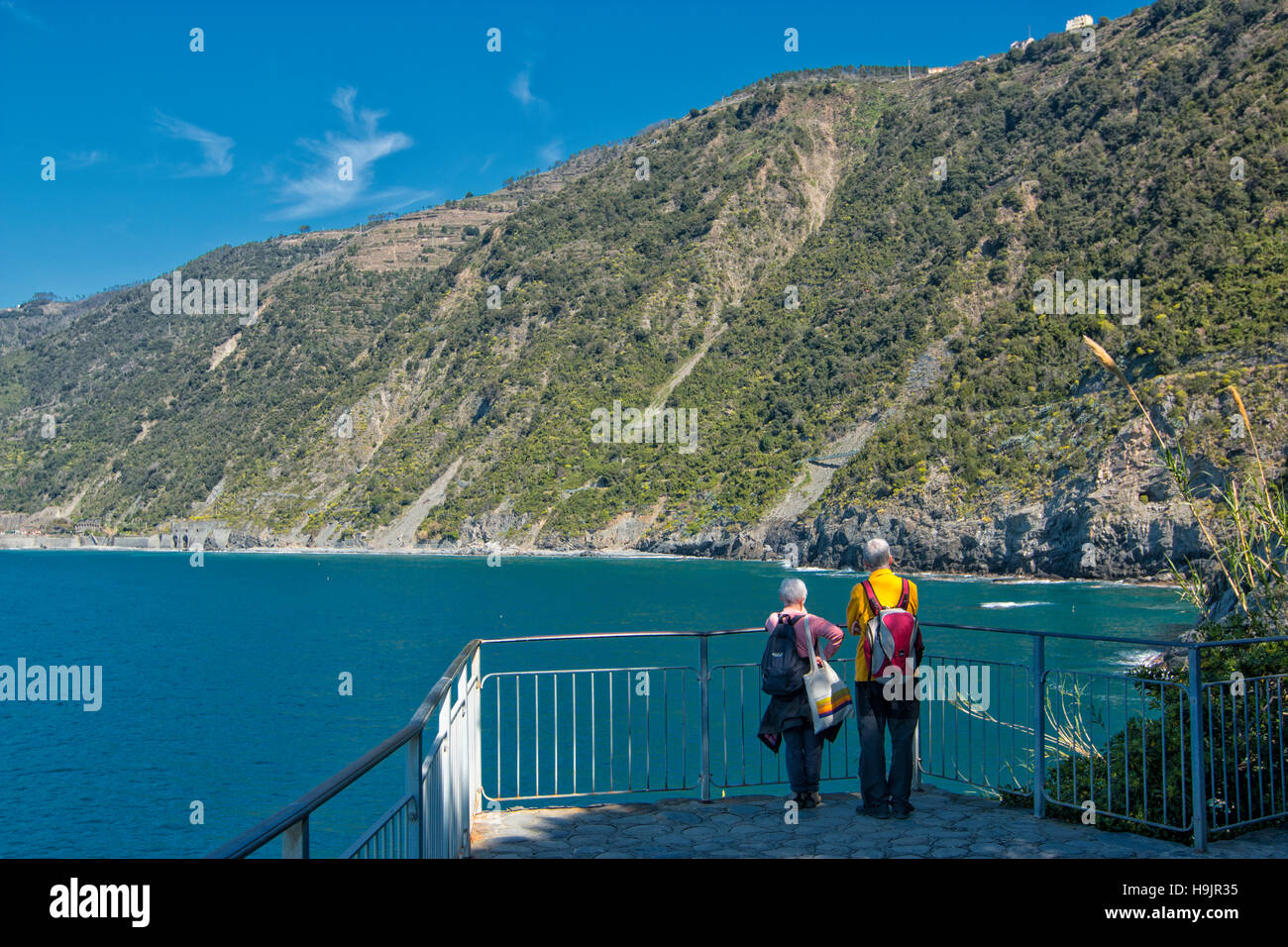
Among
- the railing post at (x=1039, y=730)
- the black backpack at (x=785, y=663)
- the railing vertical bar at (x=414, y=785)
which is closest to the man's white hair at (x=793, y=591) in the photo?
the black backpack at (x=785, y=663)

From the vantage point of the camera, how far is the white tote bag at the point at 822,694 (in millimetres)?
7203

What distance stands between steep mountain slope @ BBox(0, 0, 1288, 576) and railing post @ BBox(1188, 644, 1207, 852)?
48.2 meters

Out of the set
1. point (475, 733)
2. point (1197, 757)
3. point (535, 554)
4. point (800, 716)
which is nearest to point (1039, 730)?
point (1197, 757)

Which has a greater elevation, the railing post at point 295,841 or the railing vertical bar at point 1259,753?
the railing post at point 295,841

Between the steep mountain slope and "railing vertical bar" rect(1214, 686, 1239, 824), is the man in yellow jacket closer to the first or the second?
"railing vertical bar" rect(1214, 686, 1239, 824)

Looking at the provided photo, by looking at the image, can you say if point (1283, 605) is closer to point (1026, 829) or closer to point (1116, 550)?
point (1026, 829)

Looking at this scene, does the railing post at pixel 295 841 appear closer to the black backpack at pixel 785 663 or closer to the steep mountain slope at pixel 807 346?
the black backpack at pixel 785 663

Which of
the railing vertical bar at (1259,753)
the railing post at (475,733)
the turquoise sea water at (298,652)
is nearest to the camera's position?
the railing vertical bar at (1259,753)

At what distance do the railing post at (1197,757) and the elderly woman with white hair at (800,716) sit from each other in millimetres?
2220

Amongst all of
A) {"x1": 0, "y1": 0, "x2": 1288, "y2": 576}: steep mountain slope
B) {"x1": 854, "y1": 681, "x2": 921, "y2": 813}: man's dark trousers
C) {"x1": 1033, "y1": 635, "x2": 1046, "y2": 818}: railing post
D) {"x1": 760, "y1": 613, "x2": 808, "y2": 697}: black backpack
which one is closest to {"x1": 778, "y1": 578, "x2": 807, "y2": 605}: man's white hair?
→ {"x1": 760, "y1": 613, "x2": 808, "y2": 697}: black backpack

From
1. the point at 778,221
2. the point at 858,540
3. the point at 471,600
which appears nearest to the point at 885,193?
the point at 778,221

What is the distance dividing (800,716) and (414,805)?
3624 millimetres
